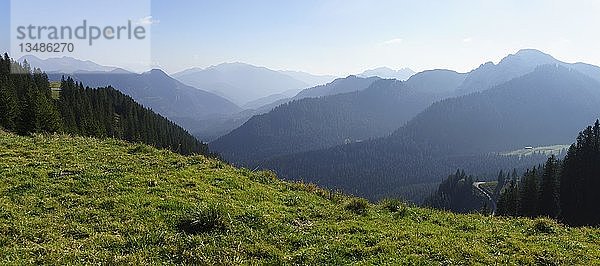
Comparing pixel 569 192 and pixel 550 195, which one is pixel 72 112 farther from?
pixel 569 192

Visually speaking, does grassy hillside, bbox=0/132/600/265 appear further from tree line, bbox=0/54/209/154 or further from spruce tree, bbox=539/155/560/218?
spruce tree, bbox=539/155/560/218

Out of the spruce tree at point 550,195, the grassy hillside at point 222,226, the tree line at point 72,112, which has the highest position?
the tree line at point 72,112

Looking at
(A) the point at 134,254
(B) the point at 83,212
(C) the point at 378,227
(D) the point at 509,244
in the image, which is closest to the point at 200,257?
(A) the point at 134,254

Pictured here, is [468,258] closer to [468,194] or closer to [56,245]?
[56,245]

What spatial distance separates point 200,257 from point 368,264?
488 centimetres

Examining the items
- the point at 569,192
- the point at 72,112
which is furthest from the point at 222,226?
the point at 72,112

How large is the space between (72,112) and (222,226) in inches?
3426

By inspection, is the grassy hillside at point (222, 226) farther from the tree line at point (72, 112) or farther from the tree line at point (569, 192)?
the tree line at point (569, 192)

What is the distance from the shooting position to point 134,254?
11.7 metres

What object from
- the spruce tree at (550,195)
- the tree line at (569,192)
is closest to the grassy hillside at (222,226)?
the tree line at (569,192)

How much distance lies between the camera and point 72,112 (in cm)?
8825

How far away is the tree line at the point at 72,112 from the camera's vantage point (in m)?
52.3

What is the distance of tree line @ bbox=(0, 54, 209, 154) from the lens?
52.3 metres

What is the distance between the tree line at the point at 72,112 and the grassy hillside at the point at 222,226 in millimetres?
25780
